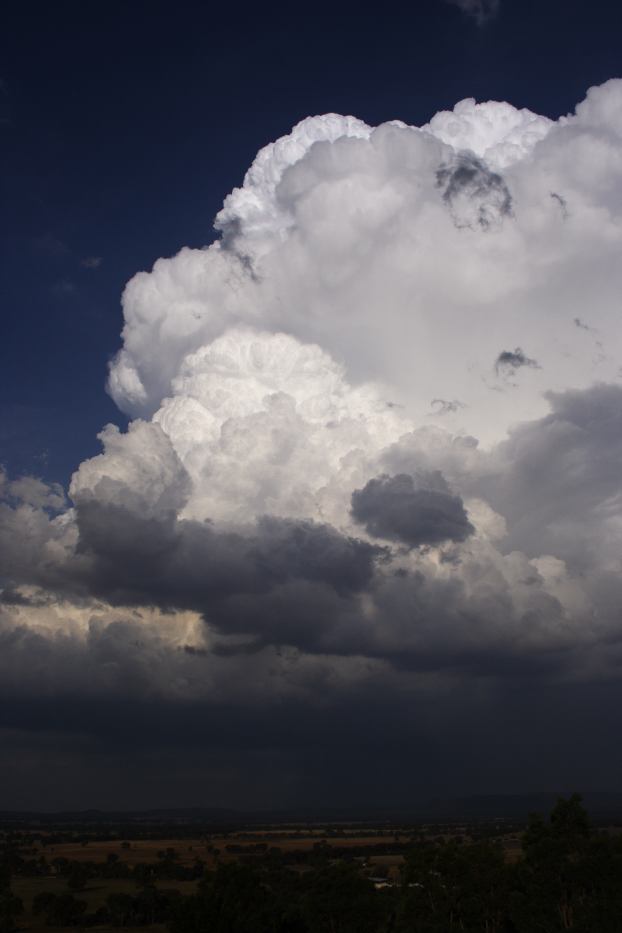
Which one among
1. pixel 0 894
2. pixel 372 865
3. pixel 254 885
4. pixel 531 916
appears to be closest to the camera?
pixel 531 916

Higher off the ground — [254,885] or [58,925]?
[254,885]

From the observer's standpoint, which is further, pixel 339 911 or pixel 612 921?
pixel 339 911

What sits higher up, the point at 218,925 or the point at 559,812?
the point at 559,812

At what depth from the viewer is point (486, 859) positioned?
7856 centimetres

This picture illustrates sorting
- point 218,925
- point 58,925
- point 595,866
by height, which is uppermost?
point 595,866

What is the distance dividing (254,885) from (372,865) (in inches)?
4444

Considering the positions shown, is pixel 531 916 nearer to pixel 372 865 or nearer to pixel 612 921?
pixel 612 921

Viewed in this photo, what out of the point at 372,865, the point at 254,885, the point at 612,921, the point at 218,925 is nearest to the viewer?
the point at 612,921

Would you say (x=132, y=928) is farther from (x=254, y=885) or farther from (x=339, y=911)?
(x=339, y=911)

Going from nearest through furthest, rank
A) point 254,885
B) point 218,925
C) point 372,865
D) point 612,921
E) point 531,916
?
point 612,921
point 531,916
point 218,925
point 254,885
point 372,865

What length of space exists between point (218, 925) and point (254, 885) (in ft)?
28.7

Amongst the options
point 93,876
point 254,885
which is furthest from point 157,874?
point 254,885

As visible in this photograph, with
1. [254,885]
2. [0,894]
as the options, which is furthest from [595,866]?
[0,894]

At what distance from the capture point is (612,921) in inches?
2324
